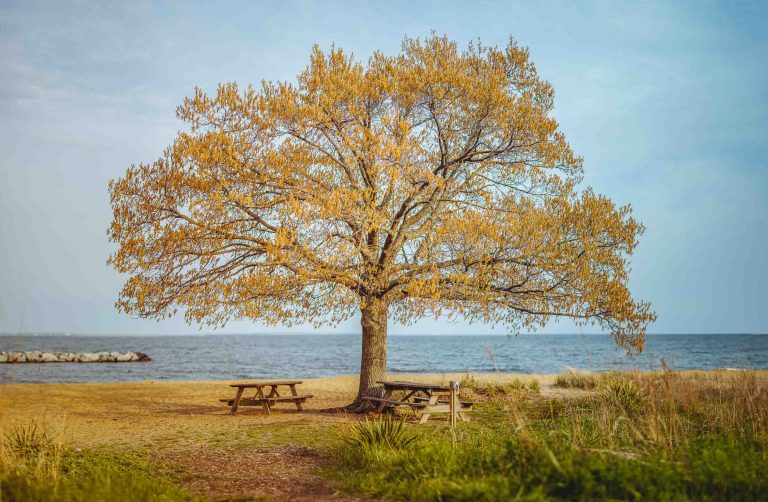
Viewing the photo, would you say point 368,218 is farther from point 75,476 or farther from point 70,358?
point 70,358

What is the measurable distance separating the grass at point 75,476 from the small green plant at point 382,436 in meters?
2.49

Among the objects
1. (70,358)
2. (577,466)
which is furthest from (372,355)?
(70,358)

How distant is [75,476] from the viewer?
7047 millimetres

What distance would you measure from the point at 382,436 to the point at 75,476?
12.7 feet

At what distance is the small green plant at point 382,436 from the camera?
8086 millimetres

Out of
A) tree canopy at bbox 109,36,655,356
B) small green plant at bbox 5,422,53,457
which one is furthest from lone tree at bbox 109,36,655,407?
small green plant at bbox 5,422,53,457

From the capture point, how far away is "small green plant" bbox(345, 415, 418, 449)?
8086 millimetres

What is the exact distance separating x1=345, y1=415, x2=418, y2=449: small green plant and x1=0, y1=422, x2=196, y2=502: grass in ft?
8.17

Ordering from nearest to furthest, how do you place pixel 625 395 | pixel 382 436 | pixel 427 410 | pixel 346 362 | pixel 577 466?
1. pixel 577 466
2. pixel 382 436
3. pixel 427 410
4. pixel 625 395
5. pixel 346 362

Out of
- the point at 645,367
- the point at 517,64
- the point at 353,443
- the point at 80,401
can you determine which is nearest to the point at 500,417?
the point at 645,367

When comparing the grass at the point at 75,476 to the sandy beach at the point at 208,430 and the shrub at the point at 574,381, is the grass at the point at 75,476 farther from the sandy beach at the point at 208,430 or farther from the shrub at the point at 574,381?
the shrub at the point at 574,381

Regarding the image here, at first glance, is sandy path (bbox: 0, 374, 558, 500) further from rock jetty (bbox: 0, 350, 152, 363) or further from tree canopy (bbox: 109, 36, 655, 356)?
rock jetty (bbox: 0, 350, 152, 363)

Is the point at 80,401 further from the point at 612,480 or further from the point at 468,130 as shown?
the point at 612,480

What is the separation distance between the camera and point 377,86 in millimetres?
12602
